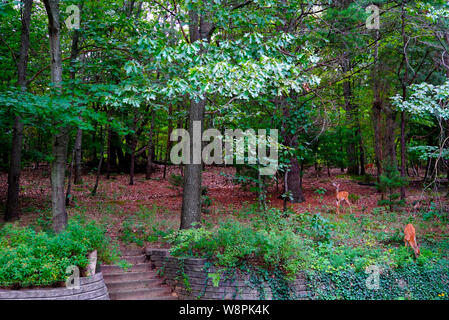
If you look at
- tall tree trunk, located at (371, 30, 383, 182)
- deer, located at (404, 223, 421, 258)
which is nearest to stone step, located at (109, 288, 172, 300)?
deer, located at (404, 223, 421, 258)

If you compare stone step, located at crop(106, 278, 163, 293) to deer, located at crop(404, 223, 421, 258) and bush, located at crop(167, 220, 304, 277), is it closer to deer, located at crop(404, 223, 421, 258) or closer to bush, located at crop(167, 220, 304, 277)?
bush, located at crop(167, 220, 304, 277)

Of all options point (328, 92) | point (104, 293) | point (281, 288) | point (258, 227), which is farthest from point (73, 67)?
point (328, 92)

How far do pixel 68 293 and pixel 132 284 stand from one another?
70.9 inches

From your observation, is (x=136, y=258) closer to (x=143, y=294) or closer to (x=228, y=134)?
(x=143, y=294)

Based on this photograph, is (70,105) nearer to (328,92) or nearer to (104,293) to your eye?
(104,293)

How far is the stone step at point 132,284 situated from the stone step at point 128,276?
97 millimetres

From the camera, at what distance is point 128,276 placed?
237 inches

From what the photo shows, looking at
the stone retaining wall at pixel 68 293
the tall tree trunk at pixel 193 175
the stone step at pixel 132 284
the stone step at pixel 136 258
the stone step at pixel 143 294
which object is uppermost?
the tall tree trunk at pixel 193 175

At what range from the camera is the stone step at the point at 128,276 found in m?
5.80

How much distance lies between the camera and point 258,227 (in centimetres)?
714

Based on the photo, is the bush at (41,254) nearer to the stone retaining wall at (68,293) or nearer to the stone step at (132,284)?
the stone retaining wall at (68,293)

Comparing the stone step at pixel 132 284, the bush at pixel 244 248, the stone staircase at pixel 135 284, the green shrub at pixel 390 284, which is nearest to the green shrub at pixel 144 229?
the stone staircase at pixel 135 284
